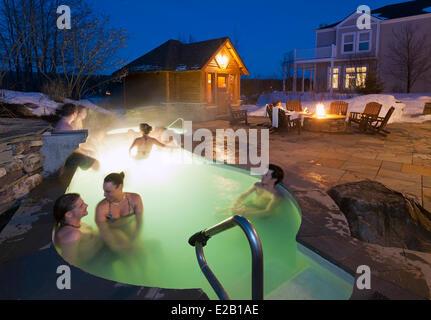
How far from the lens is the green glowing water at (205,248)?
3.38 m

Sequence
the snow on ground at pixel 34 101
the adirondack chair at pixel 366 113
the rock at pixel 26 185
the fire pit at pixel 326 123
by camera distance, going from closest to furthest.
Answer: the rock at pixel 26 185 < the snow on ground at pixel 34 101 < the adirondack chair at pixel 366 113 < the fire pit at pixel 326 123

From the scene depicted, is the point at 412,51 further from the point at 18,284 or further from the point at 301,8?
the point at 301,8

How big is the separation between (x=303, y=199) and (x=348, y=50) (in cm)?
2303

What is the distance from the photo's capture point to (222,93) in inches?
690

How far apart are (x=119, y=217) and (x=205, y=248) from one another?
4.62 ft

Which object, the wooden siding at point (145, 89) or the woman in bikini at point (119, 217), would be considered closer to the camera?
the woman in bikini at point (119, 217)

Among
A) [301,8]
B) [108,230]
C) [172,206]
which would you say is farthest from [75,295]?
[301,8]

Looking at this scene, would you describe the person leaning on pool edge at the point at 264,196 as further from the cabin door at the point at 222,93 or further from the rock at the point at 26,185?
the cabin door at the point at 222,93

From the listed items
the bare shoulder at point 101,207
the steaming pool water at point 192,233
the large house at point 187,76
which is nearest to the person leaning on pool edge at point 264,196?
the steaming pool water at point 192,233

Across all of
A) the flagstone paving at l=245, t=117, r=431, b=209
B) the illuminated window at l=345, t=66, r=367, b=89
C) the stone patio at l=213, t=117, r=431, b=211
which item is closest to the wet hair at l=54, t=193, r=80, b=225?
the stone patio at l=213, t=117, r=431, b=211

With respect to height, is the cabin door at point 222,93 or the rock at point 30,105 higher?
the cabin door at point 222,93

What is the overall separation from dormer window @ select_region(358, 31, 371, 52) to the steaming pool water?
20703mm

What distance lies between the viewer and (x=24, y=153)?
4.14 meters

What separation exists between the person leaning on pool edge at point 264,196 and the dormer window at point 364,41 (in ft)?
71.7
